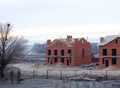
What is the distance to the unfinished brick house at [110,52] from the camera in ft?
213

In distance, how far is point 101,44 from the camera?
2660 inches

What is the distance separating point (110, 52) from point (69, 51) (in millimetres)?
10948

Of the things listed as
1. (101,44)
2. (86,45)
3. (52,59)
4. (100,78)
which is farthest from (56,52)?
(100,78)

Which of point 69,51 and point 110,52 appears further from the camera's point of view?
point 69,51

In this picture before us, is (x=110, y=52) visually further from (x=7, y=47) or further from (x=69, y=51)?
(x=7, y=47)

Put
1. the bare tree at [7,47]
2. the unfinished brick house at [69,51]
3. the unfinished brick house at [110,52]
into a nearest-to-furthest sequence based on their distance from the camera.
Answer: the bare tree at [7,47], the unfinished brick house at [110,52], the unfinished brick house at [69,51]

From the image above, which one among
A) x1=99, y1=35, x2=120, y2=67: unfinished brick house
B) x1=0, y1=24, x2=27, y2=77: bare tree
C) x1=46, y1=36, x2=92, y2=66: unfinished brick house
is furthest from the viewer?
x1=46, y1=36, x2=92, y2=66: unfinished brick house

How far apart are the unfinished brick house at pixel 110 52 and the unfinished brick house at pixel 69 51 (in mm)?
7261

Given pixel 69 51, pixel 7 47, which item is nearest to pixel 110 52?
pixel 69 51

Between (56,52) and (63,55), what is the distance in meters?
2.50

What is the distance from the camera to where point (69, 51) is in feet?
240

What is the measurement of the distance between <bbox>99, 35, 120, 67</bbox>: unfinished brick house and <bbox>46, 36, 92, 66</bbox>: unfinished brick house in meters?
7.26

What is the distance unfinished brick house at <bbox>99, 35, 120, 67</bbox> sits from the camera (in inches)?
2557

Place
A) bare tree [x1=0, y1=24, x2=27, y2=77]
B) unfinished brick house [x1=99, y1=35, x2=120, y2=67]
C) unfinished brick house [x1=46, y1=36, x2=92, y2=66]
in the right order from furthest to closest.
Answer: unfinished brick house [x1=46, y1=36, x2=92, y2=66]
unfinished brick house [x1=99, y1=35, x2=120, y2=67]
bare tree [x1=0, y1=24, x2=27, y2=77]
